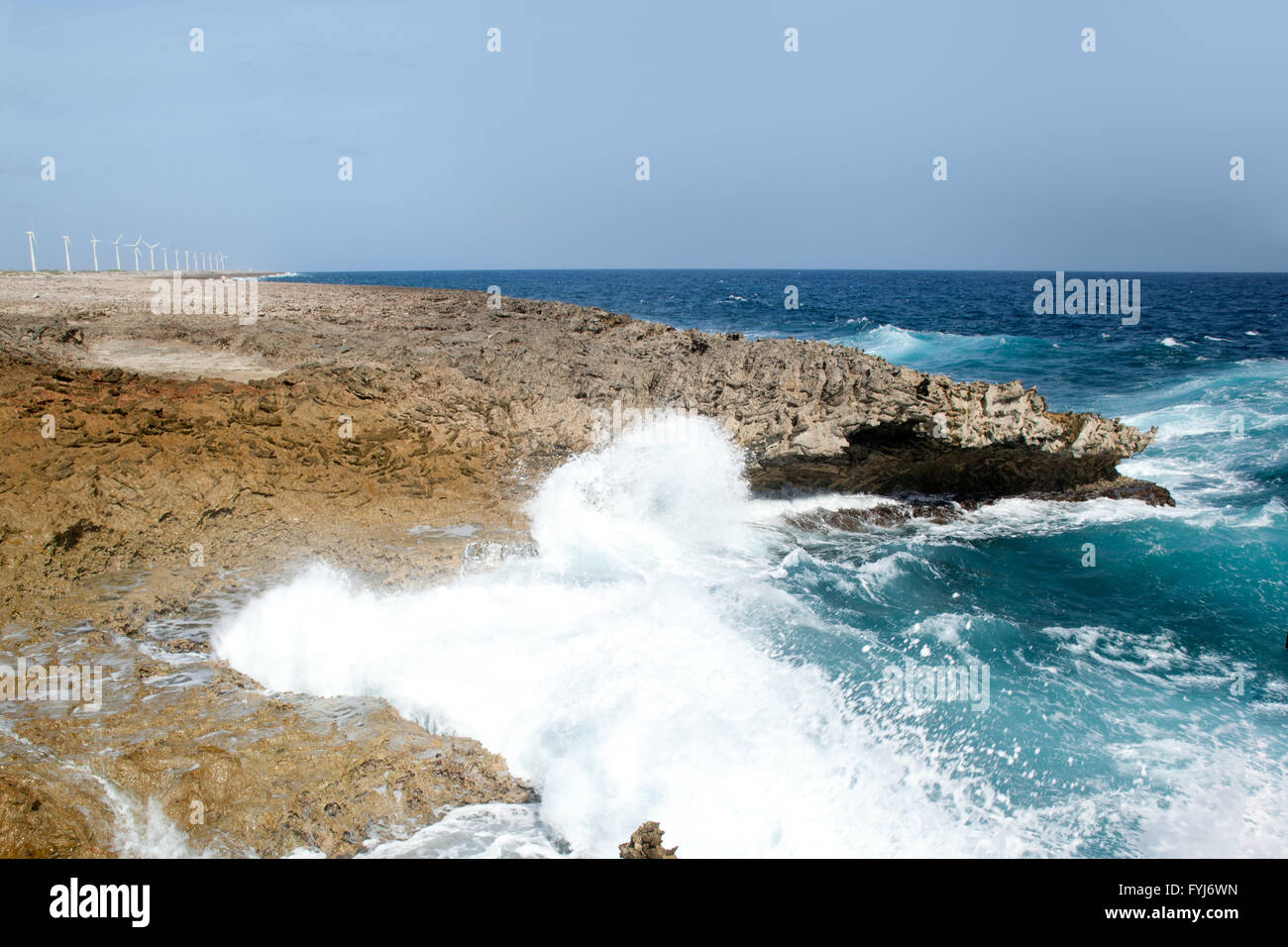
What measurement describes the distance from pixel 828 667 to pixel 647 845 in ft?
10.2

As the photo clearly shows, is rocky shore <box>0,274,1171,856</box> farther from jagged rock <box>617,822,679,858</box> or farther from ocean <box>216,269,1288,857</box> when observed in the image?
jagged rock <box>617,822,679,858</box>

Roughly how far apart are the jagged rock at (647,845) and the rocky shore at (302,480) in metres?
1.24

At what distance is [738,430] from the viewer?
33.4 feet

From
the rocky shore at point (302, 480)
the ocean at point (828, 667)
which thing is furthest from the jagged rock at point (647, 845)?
the rocky shore at point (302, 480)

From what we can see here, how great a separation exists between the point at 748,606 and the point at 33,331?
1330cm

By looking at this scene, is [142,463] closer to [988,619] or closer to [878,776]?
[878,776]

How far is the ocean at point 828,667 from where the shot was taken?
489 centimetres

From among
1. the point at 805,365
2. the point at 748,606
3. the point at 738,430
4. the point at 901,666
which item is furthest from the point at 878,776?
the point at 805,365

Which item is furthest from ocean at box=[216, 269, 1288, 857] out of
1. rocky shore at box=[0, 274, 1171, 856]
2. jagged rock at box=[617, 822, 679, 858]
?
jagged rock at box=[617, 822, 679, 858]

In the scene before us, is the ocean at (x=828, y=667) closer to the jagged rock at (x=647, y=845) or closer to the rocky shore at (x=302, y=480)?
the rocky shore at (x=302, y=480)

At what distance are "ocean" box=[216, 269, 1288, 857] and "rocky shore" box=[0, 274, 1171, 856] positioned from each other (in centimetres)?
43

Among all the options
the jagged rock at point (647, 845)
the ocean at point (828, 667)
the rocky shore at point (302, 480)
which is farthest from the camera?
the ocean at point (828, 667)

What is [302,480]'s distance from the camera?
823cm

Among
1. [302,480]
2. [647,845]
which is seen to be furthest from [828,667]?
[302,480]
